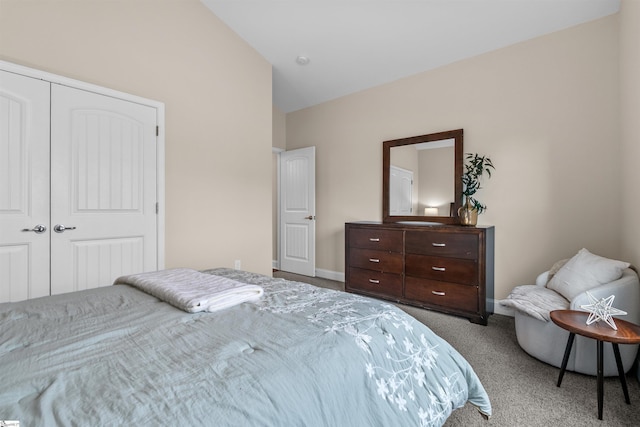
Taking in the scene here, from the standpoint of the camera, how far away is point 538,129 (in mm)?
2986

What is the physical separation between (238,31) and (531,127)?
11.0ft

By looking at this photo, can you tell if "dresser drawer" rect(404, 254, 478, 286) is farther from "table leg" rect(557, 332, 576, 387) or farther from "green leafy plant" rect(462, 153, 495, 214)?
"table leg" rect(557, 332, 576, 387)

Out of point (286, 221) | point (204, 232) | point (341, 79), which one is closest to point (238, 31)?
point (341, 79)

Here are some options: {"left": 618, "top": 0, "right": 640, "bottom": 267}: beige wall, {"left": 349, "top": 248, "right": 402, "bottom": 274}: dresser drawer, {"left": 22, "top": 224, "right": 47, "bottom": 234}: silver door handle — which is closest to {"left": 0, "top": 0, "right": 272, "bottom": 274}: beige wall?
{"left": 22, "top": 224, "right": 47, "bottom": 234}: silver door handle

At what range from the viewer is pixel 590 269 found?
7.32 ft

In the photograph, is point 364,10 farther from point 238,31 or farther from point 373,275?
point 373,275

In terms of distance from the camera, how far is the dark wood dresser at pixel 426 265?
2.91m

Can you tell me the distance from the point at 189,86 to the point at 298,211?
2.46m

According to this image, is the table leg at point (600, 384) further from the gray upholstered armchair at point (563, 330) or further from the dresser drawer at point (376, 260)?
the dresser drawer at point (376, 260)

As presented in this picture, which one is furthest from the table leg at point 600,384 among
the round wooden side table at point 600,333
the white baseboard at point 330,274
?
the white baseboard at point 330,274

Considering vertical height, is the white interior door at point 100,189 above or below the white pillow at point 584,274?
above

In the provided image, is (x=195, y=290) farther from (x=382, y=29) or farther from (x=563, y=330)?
(x=382, y=29)

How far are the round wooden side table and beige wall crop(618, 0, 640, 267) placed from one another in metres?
0.73

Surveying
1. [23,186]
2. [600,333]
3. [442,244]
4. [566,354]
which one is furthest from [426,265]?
[23,186]
